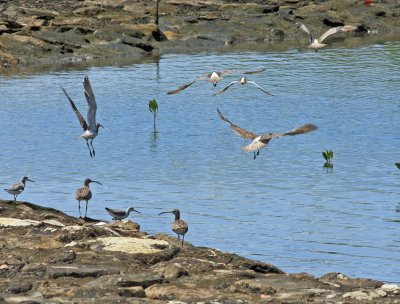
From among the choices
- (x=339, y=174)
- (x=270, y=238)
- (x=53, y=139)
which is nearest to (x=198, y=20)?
(x=53, y=139)

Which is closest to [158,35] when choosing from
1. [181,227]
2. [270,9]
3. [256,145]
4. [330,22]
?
[270,9]

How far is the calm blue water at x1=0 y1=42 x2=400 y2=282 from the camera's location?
73.8 ft

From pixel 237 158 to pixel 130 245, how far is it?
15.4 m

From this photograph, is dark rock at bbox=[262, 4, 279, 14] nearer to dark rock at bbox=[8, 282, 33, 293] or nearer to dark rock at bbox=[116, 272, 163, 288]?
dark rock at bbox=[116, 272, 163, 288]

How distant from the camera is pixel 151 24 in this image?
6284 centimetres

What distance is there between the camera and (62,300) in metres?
13.1

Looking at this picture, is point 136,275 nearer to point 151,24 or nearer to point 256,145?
point 256,145

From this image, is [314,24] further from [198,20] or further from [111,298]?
[111,298]

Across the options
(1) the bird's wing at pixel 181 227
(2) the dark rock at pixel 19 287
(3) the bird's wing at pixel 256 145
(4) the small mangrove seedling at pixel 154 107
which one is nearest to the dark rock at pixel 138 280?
(2) the dark rock at pixel 19 287

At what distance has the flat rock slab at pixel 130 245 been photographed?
16281 millimetres

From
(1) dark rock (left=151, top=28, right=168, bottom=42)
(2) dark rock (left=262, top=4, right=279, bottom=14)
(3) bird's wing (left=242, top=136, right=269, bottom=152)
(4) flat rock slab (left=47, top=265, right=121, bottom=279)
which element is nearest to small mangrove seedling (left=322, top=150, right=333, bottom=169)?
(3) bird's wing (left=242, top=136, right=269, bottom=152)

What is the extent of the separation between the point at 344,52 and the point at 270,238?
4027 centimetres

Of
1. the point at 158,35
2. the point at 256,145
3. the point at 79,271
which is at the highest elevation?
the point at 158,35

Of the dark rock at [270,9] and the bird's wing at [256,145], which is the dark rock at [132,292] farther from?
the dark rock at [270,9]
